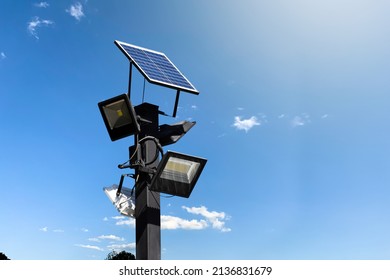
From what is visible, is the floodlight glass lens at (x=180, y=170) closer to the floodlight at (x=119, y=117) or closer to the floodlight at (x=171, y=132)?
the floodlight at (x=119, y=117)

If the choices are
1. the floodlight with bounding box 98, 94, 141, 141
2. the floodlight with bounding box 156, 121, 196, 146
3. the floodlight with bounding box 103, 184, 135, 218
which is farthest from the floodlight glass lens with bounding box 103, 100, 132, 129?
the floodlight with bounding box 103, 184, 135, 218

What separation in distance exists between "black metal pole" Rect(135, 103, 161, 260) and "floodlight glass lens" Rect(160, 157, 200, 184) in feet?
2.30

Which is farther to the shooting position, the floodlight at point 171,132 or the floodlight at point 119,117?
the floodlight at point 171,132

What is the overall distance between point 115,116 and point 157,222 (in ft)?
4.94

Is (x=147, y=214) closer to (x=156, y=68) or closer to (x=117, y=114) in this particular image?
(x=117, y=114)

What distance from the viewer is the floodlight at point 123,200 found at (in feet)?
18.8

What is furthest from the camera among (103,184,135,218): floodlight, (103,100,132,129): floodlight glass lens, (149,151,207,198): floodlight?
(103,184,135,218): floodlight

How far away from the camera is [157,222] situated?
5.54m

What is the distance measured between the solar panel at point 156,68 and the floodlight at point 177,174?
1.78 m

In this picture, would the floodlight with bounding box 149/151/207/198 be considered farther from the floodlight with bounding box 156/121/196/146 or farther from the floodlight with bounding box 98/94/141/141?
the floodlight with bounding box 156/121/196/146

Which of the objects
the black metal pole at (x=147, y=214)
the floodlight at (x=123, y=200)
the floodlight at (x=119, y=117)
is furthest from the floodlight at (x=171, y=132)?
the floodlight at (x=123, y=200)

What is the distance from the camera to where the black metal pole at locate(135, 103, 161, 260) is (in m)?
5.38
